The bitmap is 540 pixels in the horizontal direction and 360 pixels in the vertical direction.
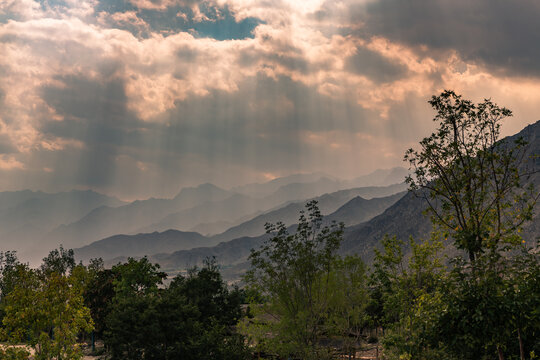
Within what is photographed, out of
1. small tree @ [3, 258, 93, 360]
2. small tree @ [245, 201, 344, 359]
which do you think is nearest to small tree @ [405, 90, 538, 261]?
small tree @ [245, 201, 344, 359]

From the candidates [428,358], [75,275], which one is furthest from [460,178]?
[75,275]

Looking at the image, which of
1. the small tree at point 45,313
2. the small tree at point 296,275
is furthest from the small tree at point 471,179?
the small tree at point 45,313

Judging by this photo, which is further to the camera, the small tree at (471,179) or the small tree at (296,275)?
the small tree at (296,275)

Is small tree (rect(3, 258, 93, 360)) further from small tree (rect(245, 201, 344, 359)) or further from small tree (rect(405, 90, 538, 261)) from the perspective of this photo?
small tree (rect(405, 90, 538, 261))

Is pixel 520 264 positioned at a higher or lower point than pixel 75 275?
lower

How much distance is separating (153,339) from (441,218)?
983 inches

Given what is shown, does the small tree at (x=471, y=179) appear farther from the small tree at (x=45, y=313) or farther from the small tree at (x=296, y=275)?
the small tree at (x=45, y=313)

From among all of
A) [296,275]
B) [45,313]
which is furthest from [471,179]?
[45,313]

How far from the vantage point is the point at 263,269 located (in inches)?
1291

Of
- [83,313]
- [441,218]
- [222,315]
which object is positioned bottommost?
[222,315]

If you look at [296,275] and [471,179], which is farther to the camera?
[296,275]

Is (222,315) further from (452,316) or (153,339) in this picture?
(452,316)

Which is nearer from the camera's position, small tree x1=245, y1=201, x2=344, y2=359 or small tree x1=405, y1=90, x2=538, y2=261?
small tree x1=405, y1=90, x2=538, y2=261

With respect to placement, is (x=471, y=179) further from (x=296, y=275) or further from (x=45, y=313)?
(x=45, y=313)
